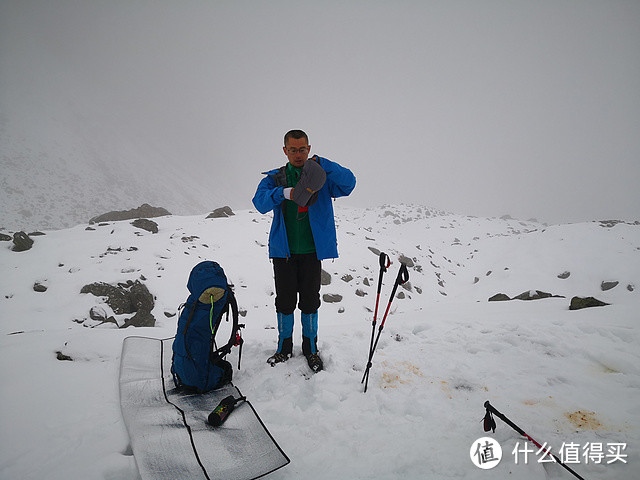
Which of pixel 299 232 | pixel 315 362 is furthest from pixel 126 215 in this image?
pixel 315 362

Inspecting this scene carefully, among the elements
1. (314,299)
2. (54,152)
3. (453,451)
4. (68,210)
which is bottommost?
(453,451)

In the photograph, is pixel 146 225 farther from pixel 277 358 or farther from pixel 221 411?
pixel 221 411

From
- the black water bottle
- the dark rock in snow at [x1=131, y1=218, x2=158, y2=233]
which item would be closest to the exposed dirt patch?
the black water bottle

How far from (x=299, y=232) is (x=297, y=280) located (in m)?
0.74

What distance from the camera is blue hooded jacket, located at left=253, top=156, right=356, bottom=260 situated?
357cm

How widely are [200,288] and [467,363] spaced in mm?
4025

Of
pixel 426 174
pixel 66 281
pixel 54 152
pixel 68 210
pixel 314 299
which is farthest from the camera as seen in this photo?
pixel 426 174

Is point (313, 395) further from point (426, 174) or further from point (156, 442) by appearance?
point (426, 174)

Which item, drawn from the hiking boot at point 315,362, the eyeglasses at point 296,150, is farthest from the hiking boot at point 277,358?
the eyeglasses at point 296,150

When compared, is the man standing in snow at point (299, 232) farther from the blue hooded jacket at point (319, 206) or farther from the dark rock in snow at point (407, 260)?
→ the dark rock in snow at point (407, 260)

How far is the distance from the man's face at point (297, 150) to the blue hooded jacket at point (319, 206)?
188mm

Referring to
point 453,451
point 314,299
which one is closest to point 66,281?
point 314,299

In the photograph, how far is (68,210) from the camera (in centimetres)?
2786

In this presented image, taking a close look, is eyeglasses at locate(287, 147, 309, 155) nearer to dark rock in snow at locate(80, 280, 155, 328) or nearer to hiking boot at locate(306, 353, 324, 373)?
hiking boot at locate(306, 353, 324, 373)
